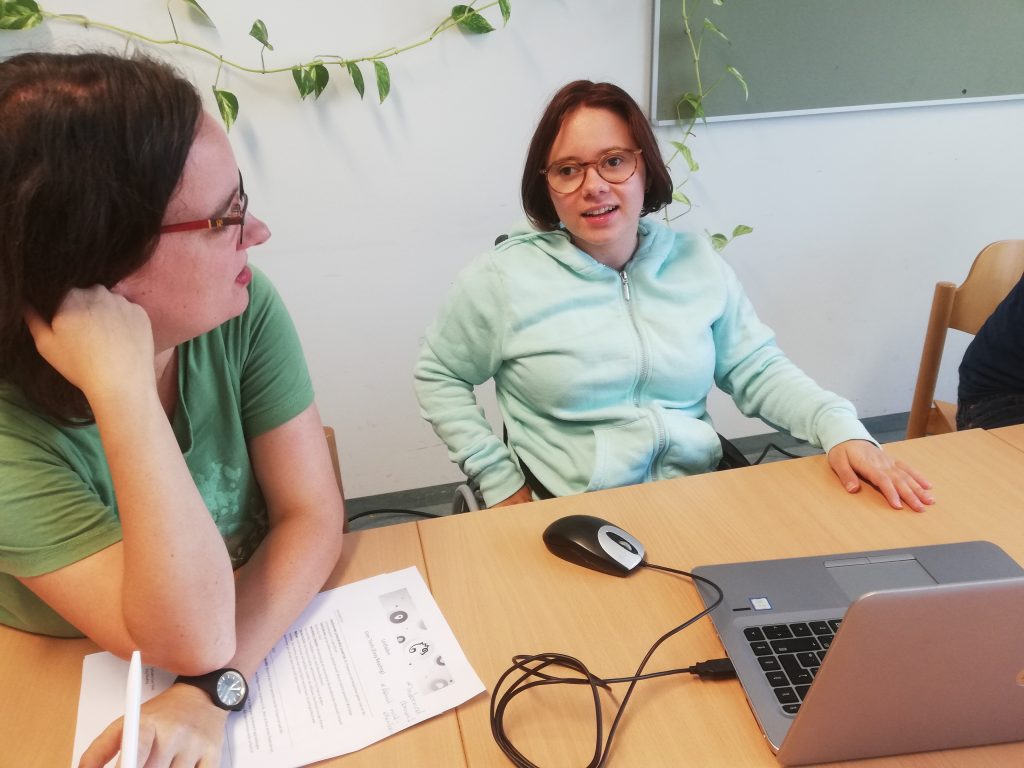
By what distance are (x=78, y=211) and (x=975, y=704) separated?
3.06 ft

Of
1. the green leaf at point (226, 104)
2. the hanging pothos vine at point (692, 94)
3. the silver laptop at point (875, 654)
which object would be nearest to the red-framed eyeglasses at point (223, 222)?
the silver laptop at point (875, 654)

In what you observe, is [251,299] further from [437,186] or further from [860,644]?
[437,186]

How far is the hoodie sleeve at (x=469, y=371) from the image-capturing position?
135 cm

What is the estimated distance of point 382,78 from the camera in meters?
1.79

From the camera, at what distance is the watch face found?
0.73 m

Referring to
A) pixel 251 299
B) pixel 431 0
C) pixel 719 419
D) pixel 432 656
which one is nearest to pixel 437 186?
pixel 431 0

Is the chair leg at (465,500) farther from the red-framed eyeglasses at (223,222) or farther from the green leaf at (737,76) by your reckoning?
the green leaf at (737,76)

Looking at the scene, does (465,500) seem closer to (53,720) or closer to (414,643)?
(414,643)

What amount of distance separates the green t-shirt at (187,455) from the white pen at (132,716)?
0.78ft

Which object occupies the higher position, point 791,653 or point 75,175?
point 75,175

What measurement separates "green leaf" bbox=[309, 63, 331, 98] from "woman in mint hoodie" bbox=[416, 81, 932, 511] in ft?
2.36


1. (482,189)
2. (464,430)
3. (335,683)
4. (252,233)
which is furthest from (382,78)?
(335,683)

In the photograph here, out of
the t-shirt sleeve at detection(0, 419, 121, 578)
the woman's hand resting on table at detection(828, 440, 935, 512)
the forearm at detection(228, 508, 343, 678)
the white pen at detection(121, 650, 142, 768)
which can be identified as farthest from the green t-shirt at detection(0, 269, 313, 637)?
the woman's hand resting on table at detection(828, 440, 935, 512)

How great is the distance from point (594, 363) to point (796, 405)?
14.8 inches
